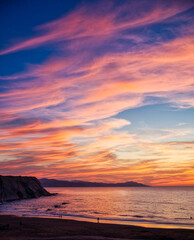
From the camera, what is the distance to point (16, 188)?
362 ft

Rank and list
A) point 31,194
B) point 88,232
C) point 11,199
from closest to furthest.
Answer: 1. point 88,232
2. point 11,199
3. point 31,194

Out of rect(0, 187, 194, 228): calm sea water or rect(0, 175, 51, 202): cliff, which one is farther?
rect(0, 175, 51, 202): cliff

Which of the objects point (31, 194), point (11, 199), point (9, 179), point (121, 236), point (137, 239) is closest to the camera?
point (137, 239)

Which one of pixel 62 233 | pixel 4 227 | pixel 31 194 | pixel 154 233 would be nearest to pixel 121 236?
pixel 154 233

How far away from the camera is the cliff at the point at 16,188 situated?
98.0m

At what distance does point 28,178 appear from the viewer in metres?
132

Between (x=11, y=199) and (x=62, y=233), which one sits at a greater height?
(x=62, y=233)

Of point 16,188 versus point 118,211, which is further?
point 16,188

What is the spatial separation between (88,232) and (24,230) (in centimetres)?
844

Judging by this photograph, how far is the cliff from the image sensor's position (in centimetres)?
9800

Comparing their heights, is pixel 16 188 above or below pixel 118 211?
above

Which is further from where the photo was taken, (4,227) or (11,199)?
(11,199)

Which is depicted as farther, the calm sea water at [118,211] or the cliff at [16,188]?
the cliff at [16,188]

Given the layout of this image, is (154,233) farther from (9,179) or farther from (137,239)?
(9,179)
